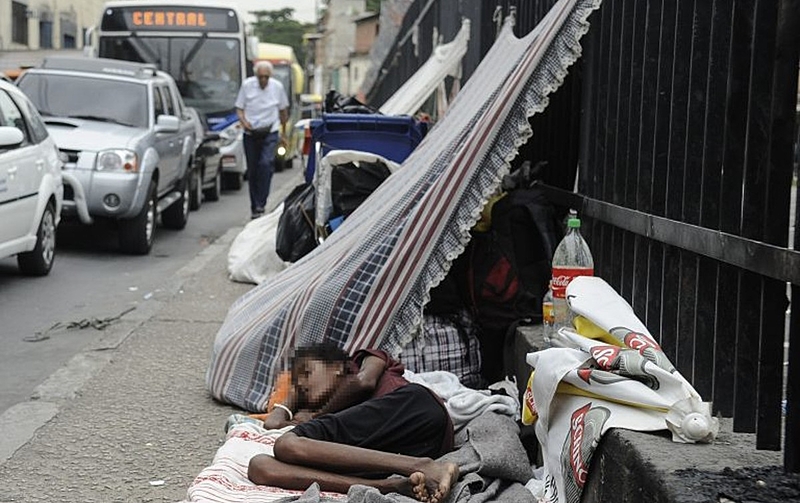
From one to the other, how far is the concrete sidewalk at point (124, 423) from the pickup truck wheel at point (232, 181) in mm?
12957

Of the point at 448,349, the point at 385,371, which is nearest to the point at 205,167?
the point at 448,349

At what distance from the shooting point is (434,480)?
13.2 feet

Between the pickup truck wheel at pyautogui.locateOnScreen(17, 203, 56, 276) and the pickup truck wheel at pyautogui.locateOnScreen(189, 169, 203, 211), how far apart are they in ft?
18.5

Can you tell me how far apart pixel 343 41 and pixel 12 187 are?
252 ft

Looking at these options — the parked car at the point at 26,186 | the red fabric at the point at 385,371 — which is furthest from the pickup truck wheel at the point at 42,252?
the red fabric at the point at 385,371

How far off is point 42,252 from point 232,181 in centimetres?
1093

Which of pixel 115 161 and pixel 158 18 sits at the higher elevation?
pixel 158 18

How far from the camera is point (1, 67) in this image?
22.8m

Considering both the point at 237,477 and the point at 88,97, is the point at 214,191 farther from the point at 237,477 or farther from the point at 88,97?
the point at 237,477

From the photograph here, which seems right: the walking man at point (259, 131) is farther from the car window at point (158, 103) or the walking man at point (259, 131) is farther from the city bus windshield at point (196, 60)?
the city bus windshield at point (196, 60)

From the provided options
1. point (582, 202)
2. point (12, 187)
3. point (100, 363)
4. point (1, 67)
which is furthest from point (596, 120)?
point (1, 67)

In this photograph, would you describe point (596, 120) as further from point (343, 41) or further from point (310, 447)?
point (343, 41)

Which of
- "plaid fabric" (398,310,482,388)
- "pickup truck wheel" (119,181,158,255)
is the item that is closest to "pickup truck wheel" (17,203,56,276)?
"pickup truck wheel" (119,181,158,255)

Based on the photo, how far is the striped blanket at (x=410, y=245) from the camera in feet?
17.0
